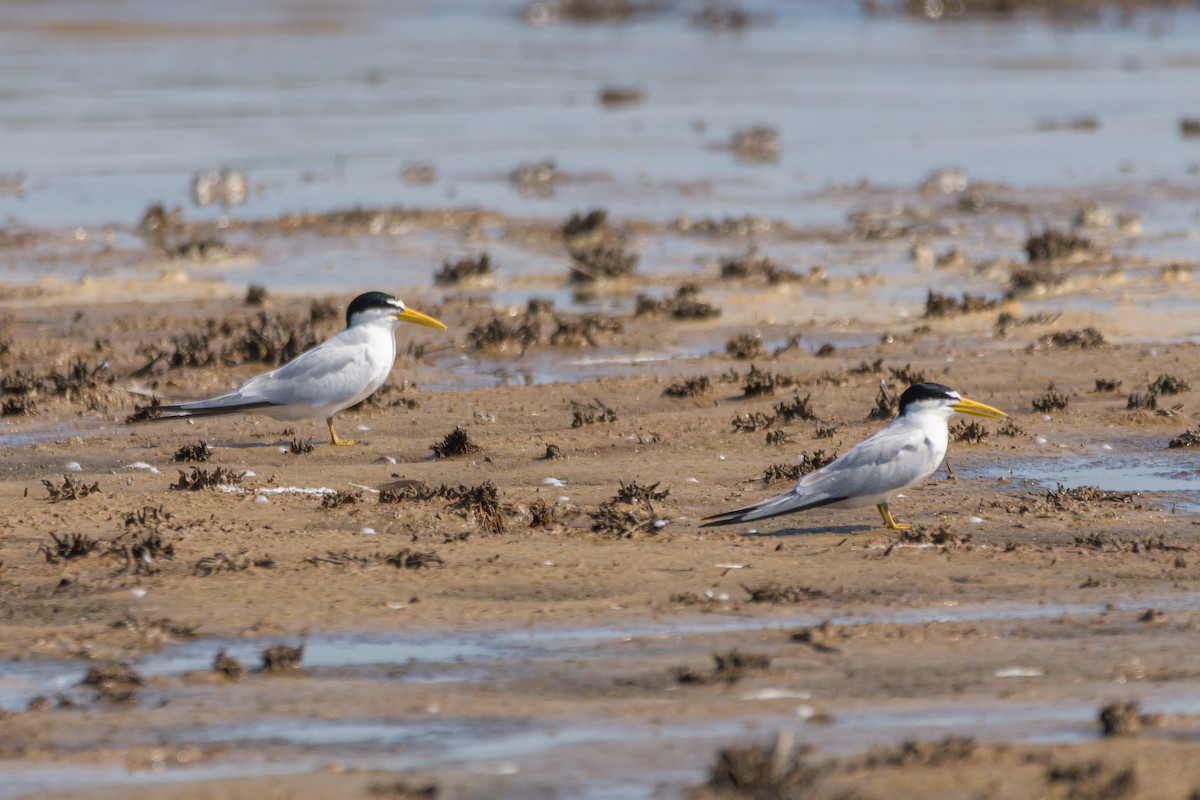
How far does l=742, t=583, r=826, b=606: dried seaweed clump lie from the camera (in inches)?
295

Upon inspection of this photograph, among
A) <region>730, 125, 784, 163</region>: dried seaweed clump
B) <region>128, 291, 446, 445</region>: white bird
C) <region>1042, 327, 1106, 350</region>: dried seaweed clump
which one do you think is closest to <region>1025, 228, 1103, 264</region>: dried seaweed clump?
<region>1042, 327, 1106, 350</region>: dried seaweed clump

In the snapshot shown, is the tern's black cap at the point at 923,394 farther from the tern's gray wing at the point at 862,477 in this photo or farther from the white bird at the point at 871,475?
the tern's gray wing at the point at 862,477

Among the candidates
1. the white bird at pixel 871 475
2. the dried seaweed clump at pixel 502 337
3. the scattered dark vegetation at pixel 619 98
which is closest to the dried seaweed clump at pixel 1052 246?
the dried seaweed clump at pixel 502 337

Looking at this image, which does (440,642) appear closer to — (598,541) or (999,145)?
(598,541)

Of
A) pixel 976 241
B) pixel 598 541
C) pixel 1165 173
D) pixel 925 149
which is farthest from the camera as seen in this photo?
pixel 925 149

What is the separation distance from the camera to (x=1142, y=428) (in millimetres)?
10906

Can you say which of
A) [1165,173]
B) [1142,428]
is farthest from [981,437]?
[1165,173]

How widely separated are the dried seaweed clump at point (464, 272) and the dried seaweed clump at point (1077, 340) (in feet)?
17.5

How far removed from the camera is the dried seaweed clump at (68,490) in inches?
362

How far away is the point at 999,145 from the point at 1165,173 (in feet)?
11.7

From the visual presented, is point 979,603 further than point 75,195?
No

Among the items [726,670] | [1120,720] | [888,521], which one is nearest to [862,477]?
[888,521]

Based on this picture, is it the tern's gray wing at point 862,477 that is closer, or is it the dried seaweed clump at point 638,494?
the tern's gray wing at point 862,477

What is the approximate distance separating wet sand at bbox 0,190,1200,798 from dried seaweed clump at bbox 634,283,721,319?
134cm
